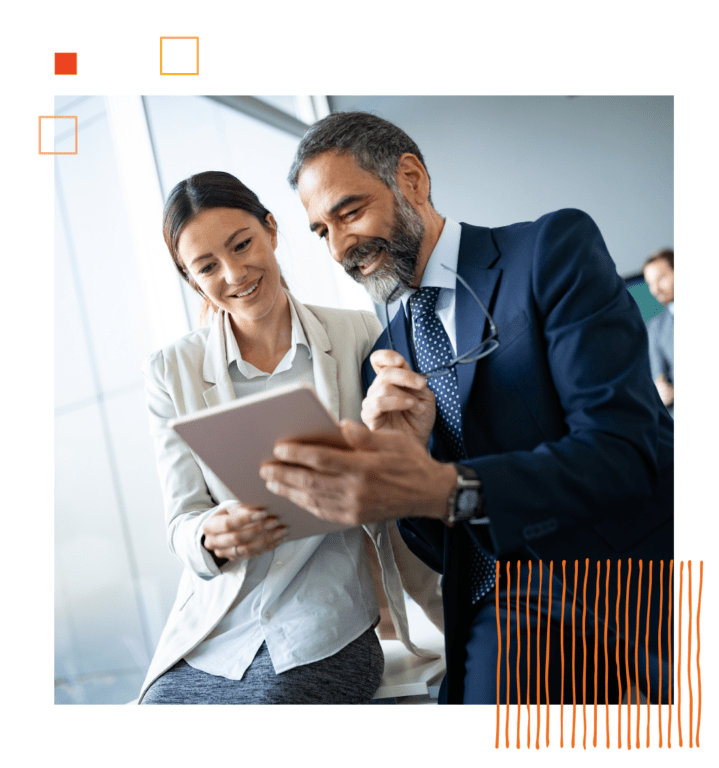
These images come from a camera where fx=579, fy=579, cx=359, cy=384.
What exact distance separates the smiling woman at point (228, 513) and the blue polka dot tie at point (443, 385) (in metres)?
0.20

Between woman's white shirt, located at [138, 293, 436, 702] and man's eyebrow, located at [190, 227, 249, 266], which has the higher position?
man's eyebrow, located at [190, 227, 249, 266]

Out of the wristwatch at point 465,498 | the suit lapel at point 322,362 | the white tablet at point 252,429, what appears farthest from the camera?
the suit lapel at point 322,362

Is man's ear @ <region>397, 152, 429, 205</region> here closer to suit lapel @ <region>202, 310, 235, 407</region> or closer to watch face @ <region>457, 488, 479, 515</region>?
suit lapel @ <region>202, 310, 235, 407</region>

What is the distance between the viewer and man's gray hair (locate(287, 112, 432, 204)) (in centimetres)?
116

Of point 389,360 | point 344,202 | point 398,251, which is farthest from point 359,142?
point 389,360

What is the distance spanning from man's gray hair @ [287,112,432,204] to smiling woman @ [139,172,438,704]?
232mm

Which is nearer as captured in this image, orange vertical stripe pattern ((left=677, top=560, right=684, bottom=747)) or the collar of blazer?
orange vertical stripe pattern ((left=677, top=560, right=684, bottom=747))

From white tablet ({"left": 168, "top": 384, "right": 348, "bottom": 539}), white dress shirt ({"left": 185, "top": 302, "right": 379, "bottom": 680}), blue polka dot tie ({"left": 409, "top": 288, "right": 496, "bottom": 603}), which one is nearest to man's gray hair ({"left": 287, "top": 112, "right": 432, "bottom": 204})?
blue polka dot tie ({"left": 409, "top": 288, "right": 496, "bottom": 603})
